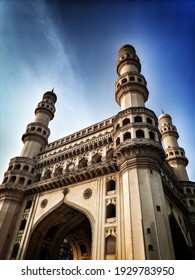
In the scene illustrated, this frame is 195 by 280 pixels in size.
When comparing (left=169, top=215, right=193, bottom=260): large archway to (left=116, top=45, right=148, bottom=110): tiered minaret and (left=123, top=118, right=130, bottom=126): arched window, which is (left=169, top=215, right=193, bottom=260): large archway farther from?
(left=116, top=45, right=148, bottom=110): tiered minaret

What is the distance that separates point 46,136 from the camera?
108 ft

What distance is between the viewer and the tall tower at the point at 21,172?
22.5 m

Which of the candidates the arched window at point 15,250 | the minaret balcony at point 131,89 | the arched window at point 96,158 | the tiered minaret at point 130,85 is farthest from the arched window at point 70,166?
the minaret balcony at point 131,89

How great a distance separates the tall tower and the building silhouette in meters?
0.10

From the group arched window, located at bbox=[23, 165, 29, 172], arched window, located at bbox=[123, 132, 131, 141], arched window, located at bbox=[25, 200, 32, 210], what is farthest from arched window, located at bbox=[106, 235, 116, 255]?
arched window, located at bbox=[23, 165, 29, 172]

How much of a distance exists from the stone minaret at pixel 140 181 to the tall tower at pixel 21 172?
1297cm

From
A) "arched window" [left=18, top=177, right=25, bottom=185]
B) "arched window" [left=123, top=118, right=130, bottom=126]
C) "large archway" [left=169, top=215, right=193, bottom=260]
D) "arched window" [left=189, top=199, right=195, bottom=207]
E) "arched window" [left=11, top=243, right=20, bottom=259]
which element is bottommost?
"arched window" [left=11, top=243, right=20, bottom=259]

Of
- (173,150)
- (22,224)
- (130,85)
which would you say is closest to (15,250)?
(22,224)

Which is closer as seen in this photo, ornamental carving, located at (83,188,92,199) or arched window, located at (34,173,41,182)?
ornamental carving, located at (83,188,92,199)

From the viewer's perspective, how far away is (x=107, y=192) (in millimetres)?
19000

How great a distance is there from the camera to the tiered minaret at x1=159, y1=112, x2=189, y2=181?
31.5m

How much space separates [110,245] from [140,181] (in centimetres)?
527
